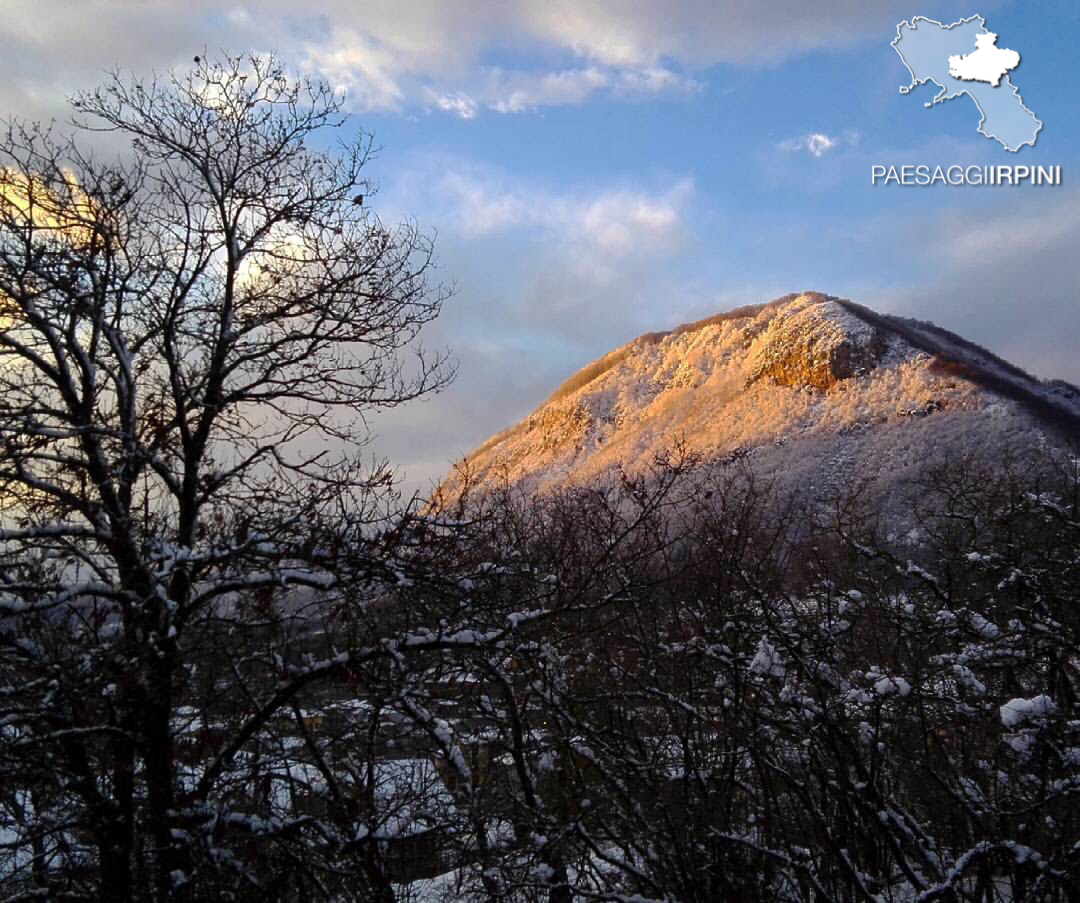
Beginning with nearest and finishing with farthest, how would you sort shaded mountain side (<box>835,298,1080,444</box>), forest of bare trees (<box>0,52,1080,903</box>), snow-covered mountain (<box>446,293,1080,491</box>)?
forest of bare trees (<box>0,52,1080,903</box>) → snow-covered mountain (<box>446,293,1080,491</box>) → shaded mountain side (<box>835,298,1080,444</box>)

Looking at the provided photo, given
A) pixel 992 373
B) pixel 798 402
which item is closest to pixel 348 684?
pixel 798 402

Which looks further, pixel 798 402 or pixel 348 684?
pixel 798 402

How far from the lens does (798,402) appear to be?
94000 mm

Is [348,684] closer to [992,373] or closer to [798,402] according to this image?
[798,402]

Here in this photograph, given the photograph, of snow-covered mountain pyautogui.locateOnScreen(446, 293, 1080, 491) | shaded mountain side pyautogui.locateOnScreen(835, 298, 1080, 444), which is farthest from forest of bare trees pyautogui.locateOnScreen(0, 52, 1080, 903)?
shaded mountain side pyautogui.locateOnScreen(835, 298, 1080, 444)

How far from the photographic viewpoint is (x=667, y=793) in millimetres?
5973

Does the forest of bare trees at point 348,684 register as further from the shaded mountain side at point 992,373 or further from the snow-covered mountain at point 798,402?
the shaded mountain side at point 992,373

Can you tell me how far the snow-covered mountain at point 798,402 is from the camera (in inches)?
2955

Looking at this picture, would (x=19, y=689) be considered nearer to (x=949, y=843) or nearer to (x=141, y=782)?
(x=141, y=782)

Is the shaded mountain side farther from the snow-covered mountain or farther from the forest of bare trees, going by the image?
the forest of bare trees

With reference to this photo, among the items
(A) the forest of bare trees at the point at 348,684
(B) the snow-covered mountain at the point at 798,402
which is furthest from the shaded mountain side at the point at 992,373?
(A) the forest of bare trees at the point at 348,684

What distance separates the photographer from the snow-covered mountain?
75.1m

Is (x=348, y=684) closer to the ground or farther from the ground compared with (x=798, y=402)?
closer to the ground

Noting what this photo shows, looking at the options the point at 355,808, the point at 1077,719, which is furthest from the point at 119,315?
the point at 1077,719
